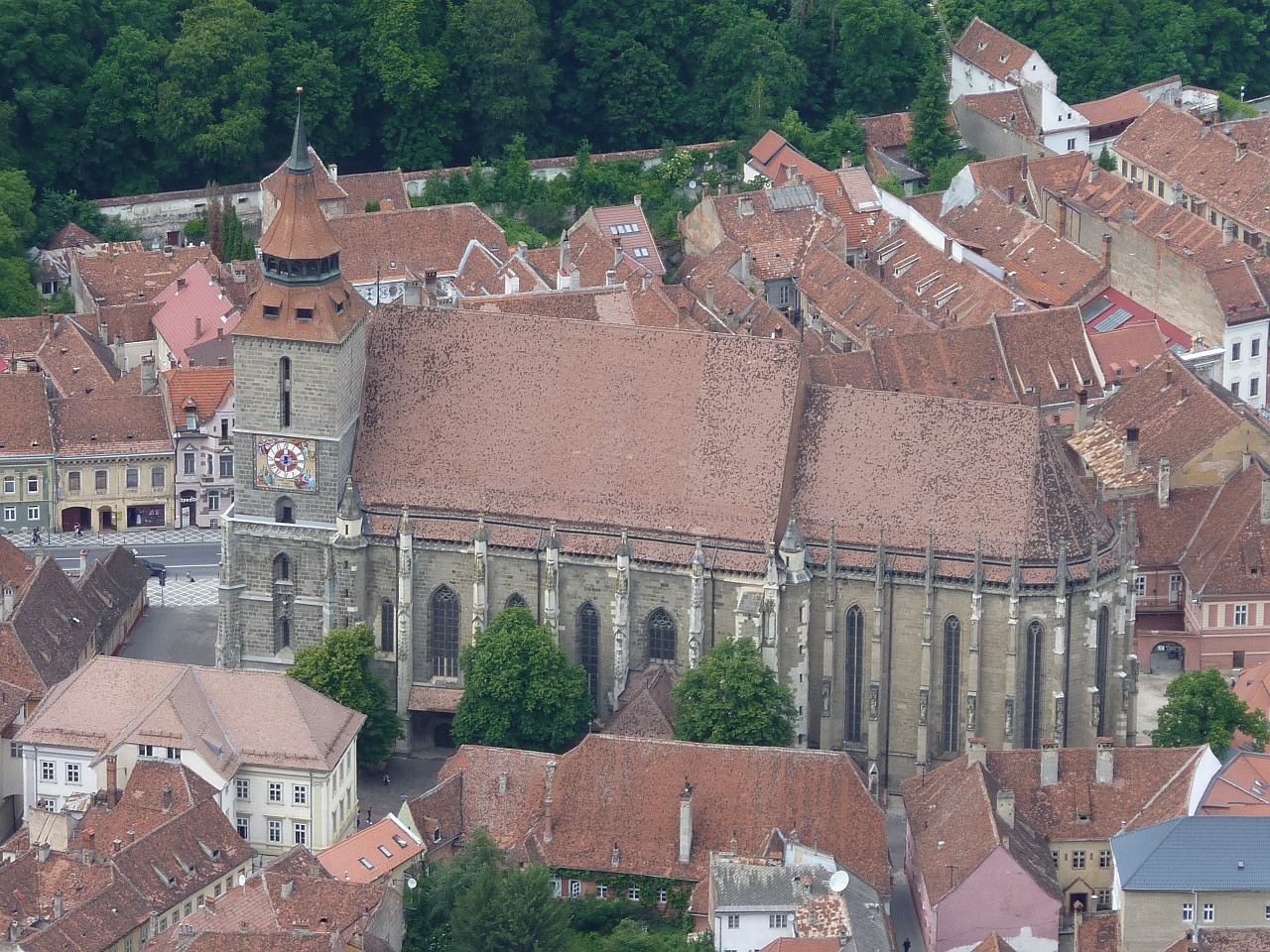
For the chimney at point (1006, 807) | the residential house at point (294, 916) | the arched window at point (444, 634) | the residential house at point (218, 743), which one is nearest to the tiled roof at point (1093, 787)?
the chimney at point (1006, 807)

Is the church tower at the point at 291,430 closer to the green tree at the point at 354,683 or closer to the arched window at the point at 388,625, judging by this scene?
the arched window at the point at 388,625

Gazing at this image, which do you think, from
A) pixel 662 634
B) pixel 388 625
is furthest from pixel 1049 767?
pixel 388 625

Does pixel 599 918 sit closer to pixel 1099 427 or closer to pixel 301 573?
pixel 301 573

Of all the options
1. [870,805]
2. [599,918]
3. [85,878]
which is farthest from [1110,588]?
[85,878]

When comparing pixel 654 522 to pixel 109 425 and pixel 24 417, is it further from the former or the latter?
pixel 24 417

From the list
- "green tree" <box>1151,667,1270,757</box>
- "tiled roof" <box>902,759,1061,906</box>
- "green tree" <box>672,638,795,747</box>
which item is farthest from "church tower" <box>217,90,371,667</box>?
"green tree" <box>1151,667,1270,757</box>
